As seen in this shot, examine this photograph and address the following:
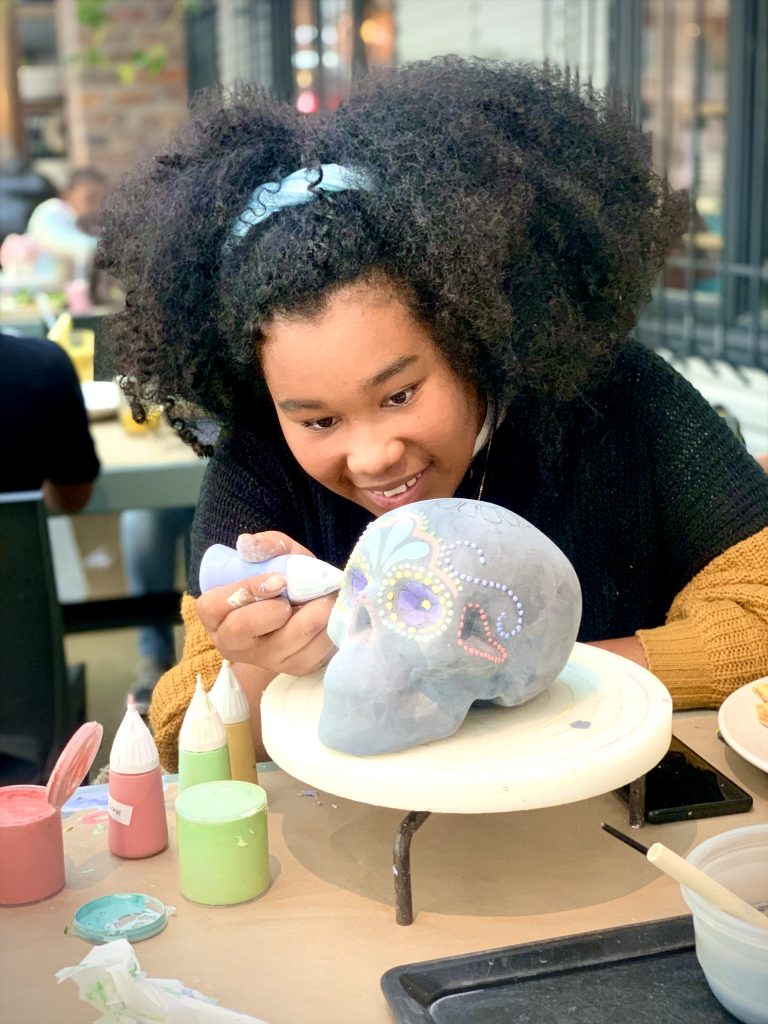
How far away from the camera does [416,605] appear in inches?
35.1

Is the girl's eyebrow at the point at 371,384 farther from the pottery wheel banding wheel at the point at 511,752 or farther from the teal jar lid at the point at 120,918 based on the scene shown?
the teal jar lid at the point at 120,918

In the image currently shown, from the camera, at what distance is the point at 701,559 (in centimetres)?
134

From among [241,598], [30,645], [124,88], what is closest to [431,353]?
[241,598]

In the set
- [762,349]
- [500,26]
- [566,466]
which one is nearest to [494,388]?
[566,466]

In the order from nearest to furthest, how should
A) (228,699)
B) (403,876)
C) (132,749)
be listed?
(403,876) → (132,749) → (228,699)

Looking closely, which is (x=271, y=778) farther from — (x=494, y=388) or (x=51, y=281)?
(x=51, y=281)

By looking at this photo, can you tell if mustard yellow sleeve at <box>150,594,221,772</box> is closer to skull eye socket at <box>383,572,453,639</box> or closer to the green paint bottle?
the green paint bottle

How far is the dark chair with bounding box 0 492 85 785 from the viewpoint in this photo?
6.58ft

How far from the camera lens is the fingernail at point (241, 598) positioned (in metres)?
1.03

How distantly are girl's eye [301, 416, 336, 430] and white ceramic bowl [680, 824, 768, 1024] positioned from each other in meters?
0.54

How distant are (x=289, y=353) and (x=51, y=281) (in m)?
3.12

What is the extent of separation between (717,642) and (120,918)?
673mm

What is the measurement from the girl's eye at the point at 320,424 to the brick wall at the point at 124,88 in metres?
6.90

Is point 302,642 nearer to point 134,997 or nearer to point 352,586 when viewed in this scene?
point 352,586
